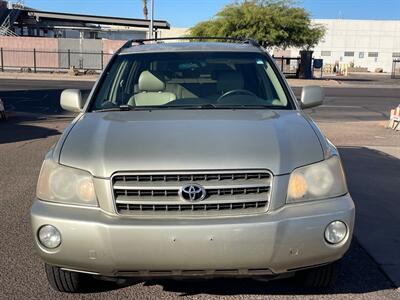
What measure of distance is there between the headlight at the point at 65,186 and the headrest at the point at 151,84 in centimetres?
167

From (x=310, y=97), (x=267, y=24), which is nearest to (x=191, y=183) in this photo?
(x=310, y=97)

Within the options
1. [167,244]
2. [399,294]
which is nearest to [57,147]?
[167,244]

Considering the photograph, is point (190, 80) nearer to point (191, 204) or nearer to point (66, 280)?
point (191, 204)

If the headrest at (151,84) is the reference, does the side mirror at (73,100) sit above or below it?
below

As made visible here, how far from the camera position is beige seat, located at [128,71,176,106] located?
15.5 ft

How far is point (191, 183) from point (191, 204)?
0.12 meters

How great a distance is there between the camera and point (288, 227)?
3098 mm

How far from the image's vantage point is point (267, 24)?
40.1 meters

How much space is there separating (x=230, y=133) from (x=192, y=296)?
46.5 inches

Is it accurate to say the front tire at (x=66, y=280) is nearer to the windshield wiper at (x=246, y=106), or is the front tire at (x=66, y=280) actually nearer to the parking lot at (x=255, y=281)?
the parking lot at (x=255, y=281)

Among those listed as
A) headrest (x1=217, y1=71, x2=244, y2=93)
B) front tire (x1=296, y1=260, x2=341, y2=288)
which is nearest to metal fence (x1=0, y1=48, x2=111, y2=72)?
headrest (x1=217, y1=71, x2=244, y2=93)

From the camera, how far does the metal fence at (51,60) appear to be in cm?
4303

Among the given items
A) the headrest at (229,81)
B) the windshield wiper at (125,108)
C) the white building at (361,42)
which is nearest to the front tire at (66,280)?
the windshield wiper at (125,108)

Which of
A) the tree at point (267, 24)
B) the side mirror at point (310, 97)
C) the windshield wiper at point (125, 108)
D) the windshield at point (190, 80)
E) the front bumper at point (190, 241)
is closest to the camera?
the front bumper at point (190, 241)
